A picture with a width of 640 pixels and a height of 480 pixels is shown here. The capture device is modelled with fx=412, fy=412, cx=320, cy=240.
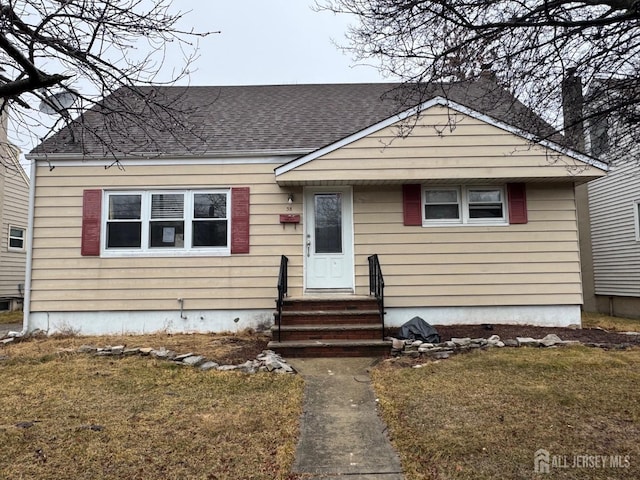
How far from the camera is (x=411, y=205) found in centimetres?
816

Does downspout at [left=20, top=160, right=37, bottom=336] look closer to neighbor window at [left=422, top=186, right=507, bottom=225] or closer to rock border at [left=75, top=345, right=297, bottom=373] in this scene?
rock border at [left=75, top=345, right=297, bottom=373]

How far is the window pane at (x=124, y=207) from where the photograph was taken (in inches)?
328

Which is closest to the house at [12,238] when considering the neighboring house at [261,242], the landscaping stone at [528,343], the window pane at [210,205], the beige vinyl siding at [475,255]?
the neighboring house at [261,242]

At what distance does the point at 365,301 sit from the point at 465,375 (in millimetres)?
2322

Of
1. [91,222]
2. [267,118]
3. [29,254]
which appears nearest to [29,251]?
[29,254]

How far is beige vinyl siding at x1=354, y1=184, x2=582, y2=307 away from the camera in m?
8.05

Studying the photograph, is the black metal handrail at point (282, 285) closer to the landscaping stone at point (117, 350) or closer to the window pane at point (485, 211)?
the landscaping stone at point (117, 350)

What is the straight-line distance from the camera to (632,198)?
1173 centimetres

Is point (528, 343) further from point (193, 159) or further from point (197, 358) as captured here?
point (193, 159)

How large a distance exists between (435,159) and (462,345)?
11.2 feet

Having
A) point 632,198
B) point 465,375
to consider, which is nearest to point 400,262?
point 465,375

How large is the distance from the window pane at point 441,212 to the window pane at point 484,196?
372 mm

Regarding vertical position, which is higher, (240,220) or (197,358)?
(240,220)
